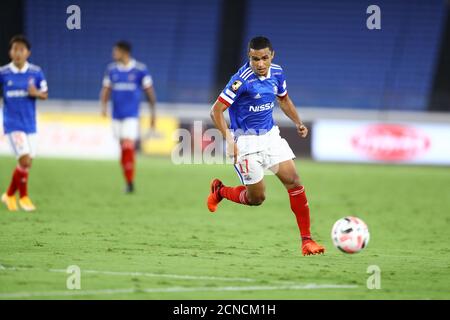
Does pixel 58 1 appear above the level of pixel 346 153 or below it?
above

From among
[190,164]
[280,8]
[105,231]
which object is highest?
[280,8]

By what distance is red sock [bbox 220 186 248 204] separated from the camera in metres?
9.57

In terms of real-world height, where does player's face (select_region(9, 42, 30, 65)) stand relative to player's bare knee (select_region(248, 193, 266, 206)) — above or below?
above

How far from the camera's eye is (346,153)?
2123 cm

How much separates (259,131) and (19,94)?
182 inches

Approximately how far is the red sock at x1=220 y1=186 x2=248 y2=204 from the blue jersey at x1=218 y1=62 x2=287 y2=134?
844 mm

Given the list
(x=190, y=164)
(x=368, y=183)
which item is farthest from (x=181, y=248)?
(x=190, y=164)

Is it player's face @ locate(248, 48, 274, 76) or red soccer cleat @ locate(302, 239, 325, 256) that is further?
red soccer cleat @ locate(302, 239, 325, 256)

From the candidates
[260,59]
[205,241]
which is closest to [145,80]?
[205,241]

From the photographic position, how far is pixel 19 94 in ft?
40.0

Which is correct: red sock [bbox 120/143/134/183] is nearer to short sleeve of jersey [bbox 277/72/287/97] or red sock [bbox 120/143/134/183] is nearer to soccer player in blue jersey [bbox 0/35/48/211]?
soccer player in blue jersey [bbox 0/35/48/211]

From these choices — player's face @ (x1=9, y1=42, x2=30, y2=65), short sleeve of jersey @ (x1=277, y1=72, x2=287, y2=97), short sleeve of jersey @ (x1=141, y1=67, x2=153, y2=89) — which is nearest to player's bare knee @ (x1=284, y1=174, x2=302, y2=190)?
short sleeve of jersey @ (x1=277, y1=72, x2=287, y2=97)

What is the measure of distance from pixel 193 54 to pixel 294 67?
3143 millimetres
